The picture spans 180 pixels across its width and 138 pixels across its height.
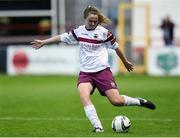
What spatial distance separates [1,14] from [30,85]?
40.3 feet

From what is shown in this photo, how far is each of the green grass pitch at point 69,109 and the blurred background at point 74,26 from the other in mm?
2600

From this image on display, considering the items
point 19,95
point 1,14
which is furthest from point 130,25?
point 19,95

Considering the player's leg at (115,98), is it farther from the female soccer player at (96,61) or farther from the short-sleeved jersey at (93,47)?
the short-sleeved jersey at (93,47)

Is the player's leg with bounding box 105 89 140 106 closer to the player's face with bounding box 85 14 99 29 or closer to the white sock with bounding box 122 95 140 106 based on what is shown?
the white sock with bounding box 122 95 140 106

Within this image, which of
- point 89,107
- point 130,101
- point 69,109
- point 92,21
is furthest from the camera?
point 69,109

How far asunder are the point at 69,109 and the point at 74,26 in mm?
18157

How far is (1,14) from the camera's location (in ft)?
124

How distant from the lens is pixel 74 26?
3572 cm

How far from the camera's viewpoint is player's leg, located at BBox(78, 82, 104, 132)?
12320mm

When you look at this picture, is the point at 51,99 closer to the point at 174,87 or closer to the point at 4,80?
the point at 174,87

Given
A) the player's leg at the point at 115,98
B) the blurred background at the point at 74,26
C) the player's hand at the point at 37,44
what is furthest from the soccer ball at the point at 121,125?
the blurred background at the point at 74,26

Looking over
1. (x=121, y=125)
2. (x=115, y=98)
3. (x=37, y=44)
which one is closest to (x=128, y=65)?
(x=115, y=98)

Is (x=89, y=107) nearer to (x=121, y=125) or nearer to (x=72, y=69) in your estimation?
(x=121, y=125)

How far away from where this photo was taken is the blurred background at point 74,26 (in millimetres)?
31844
